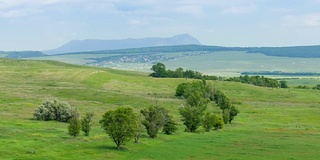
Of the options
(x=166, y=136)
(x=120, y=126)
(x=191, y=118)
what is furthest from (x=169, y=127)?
(x=120, y=126)

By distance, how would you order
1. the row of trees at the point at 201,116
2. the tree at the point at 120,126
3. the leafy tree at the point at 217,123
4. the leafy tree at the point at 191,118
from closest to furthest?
1. the tree at the point at 120,126
2. the leafy tree at the point at 191,118
3. the row of trees at the point at 201,116
4. the leafy tree at the point at 217,123

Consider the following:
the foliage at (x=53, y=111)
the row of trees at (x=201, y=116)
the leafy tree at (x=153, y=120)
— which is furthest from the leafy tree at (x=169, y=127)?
the foliage at (x=53, y=111)

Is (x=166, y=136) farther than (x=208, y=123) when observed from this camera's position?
No

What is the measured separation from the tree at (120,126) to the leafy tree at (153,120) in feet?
30.0

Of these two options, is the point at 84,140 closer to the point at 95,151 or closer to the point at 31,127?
the point at 95,151

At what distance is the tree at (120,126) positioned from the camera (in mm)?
59653

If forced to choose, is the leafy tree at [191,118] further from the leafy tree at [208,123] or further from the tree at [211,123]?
the tree at [211,123]

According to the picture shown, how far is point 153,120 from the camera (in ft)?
237

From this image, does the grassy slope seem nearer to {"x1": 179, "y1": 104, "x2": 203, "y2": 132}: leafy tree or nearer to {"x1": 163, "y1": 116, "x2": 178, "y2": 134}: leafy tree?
{"x1": 163, "y1": 116, "x2": 178, "y2": 134}: leafy tree

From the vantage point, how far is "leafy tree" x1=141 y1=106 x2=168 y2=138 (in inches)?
2790

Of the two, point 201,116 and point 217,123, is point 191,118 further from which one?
point 217,123

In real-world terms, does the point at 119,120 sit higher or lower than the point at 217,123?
higher

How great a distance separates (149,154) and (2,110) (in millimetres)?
47609

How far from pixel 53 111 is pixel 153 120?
77.4 ft
